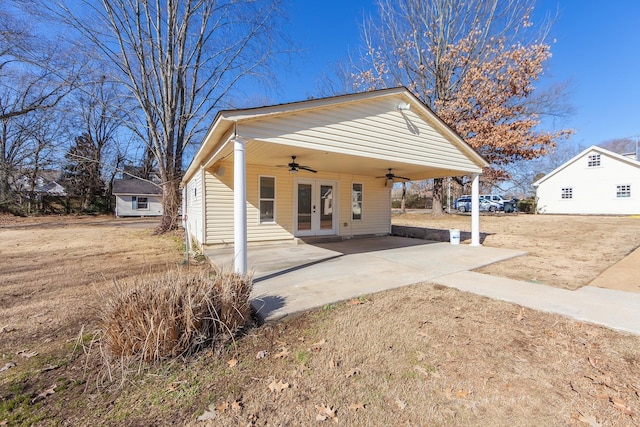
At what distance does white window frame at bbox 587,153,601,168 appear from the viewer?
24484 mm

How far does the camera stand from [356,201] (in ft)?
35.8

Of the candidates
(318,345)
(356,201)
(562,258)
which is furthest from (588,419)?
(356,201)

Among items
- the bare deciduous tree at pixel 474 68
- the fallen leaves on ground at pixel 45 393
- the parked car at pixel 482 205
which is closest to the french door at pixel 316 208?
the fallen leaves on ground at pixel 45 393

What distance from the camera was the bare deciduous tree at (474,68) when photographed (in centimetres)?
1555

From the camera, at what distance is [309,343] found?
9.59ft

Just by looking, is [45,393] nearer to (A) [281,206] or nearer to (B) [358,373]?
(B) [358,373]

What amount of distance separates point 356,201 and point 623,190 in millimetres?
26431

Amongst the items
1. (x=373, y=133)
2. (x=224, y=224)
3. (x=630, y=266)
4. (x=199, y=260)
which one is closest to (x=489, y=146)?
(x=630, y=266)

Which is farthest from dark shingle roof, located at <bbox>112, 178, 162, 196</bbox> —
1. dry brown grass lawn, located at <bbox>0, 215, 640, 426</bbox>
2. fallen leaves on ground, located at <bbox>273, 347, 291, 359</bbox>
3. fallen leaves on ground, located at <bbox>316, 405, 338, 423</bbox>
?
fallen leaves on ground, located at <bbox>316, 405, 338, 423</bbox>

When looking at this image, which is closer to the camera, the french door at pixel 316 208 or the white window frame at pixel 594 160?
the french door at pixel 316 208

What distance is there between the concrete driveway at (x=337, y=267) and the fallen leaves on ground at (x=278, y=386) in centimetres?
110

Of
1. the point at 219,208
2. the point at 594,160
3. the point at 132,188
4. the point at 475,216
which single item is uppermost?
the point at 594,160

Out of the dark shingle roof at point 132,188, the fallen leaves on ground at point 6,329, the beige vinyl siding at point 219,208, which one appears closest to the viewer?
the fallen leaves on ground at point 6,329

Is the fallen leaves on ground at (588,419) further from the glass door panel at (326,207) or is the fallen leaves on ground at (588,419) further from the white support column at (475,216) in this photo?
the glass door panel at (326,207)
